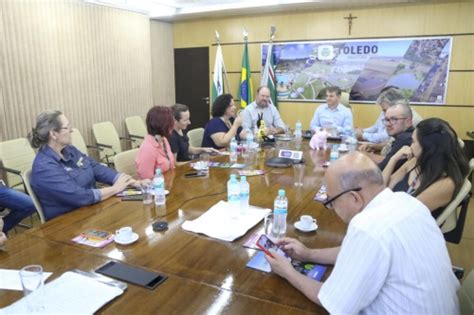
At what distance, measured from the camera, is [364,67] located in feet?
18.1

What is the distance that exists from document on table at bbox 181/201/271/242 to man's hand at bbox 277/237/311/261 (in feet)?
0.92

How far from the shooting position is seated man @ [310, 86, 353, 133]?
4789mm

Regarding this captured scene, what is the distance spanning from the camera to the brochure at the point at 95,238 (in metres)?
1.62

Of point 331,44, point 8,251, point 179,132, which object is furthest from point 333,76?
point 8,251

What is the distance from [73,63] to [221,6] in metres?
2.48

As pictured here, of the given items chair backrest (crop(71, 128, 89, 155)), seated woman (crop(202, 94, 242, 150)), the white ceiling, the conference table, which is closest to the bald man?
the conference table

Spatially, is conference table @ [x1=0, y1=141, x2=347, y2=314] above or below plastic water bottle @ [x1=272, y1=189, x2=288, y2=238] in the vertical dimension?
below

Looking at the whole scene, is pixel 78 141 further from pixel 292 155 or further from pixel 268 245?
pixel 268 245

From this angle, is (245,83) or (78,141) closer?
(78,141)

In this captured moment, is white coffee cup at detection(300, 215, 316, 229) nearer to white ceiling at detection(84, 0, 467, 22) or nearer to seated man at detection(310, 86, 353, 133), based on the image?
seated man at detection(310, 86, 353, 133)

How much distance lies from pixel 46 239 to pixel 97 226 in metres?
0.24

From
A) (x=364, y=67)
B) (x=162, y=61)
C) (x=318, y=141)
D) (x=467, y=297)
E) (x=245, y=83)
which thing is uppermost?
(x=162, y=61)

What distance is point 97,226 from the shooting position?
1.82 metres

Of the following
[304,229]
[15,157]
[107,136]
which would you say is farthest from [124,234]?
[107,136]
